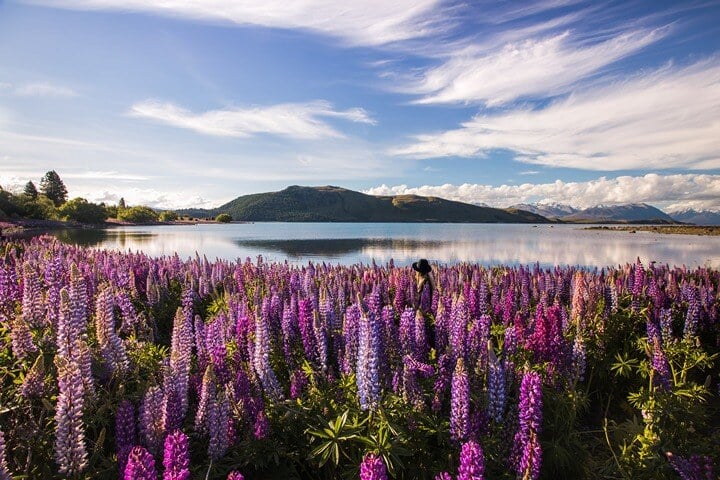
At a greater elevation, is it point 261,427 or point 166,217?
point 166,217

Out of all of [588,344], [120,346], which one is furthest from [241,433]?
[588,344]

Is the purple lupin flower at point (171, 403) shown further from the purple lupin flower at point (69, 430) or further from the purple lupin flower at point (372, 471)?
the purple lupin flower at point (372, 471)

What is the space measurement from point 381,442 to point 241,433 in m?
1.54

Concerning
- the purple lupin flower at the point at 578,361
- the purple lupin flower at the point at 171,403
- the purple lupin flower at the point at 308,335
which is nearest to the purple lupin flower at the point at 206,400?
the purple lupin flower at the point at 171,403

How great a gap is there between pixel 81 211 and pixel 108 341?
5241 inches

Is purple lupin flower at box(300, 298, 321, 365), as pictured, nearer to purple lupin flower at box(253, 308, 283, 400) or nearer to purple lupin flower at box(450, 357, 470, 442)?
purple lupin flower at box(253, 308, 283, 400)

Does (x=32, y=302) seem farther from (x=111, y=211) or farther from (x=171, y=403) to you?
(x=111, y=211)

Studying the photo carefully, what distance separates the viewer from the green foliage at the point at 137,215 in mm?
143625

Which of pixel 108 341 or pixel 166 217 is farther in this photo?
pixel 166 217

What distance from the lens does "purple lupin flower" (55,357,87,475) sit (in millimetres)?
3400

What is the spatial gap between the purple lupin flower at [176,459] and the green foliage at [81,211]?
130 meters

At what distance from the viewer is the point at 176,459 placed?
9.87 feet

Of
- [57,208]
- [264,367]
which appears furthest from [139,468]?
[57,208]

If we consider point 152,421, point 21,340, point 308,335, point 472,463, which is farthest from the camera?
point 308,335
